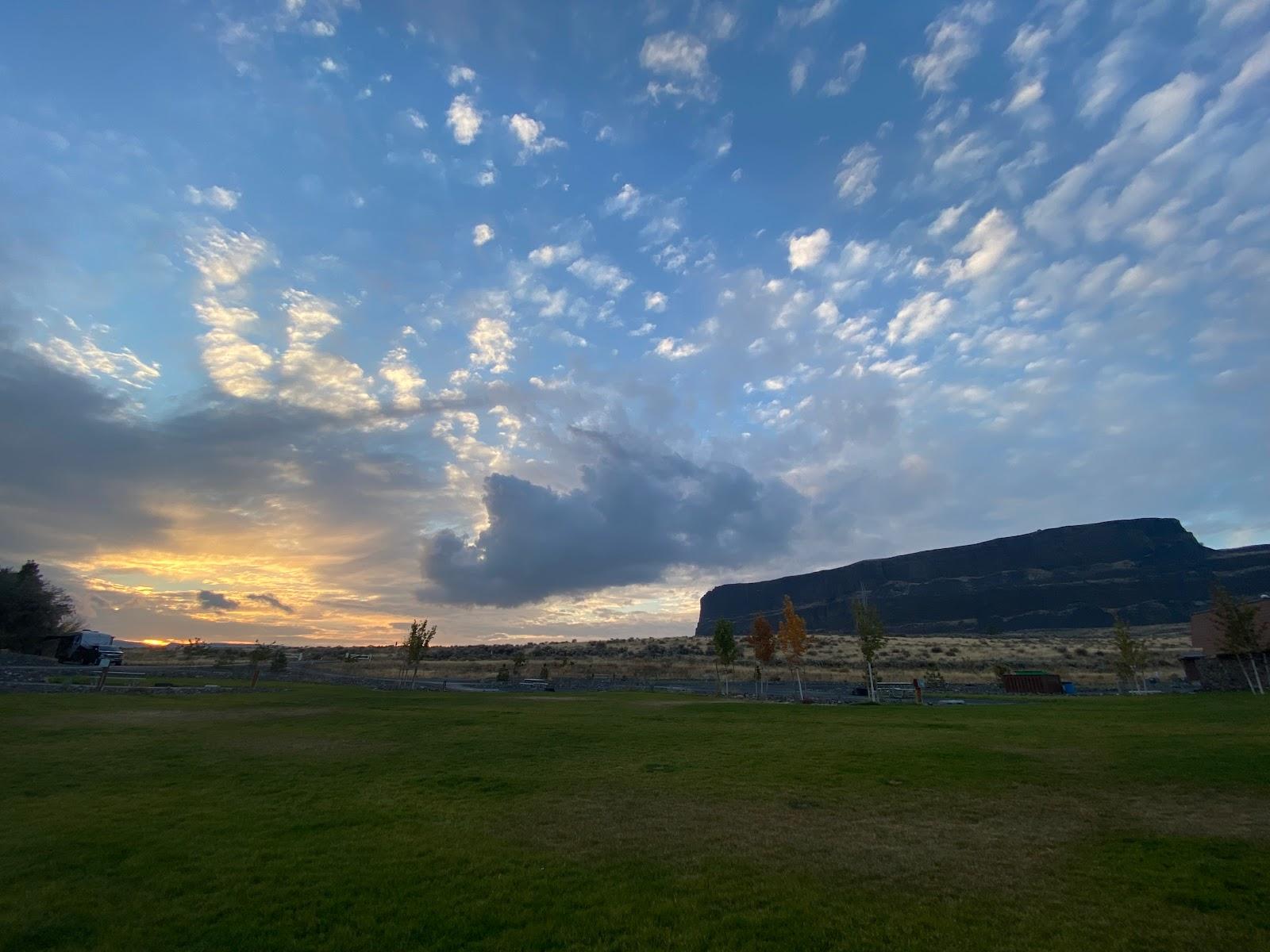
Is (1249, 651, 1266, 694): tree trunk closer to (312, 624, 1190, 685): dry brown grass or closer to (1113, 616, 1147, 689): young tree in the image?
(1113, 616, 1147, 689): young tree

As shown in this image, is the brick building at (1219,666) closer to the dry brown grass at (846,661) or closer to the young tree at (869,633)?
the dry brown grass at (846,661)

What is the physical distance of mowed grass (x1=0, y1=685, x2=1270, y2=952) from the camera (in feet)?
28.1

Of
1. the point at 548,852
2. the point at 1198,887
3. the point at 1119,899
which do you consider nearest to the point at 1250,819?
the point at 1198,887

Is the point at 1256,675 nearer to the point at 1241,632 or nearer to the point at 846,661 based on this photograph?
the point at 1241,632

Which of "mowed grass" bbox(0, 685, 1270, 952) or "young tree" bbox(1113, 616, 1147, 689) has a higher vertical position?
"young tree" bbox(1113, 616, 1147, 689)

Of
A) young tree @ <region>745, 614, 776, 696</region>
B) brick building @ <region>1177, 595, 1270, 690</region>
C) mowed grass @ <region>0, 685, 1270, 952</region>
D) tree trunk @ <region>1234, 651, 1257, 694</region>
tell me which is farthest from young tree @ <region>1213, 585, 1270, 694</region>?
young tree @ <region>745, 614, 776, 696</region>

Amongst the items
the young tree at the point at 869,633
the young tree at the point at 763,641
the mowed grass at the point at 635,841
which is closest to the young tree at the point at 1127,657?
the young tree at the point at 869,633

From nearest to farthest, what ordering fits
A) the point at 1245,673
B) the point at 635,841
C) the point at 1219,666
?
the point at 635,841 < the point at 1245,673 < the point at 1219,666

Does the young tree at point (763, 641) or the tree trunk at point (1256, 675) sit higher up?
the young tree at point (763, 641)

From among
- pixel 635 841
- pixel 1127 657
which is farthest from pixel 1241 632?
pixel 635 841

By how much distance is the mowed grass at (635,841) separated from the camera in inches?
337

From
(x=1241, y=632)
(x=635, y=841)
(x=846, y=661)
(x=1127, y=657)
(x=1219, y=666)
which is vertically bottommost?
(x=635, y=841)

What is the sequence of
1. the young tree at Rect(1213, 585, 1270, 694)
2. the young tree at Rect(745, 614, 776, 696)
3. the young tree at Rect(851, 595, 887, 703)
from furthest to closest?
the young tree at Rect(745, 614, 776, 696) → the young tree at Rect(851, 595, 887, 703) → the young tree at Rect(1213, 585, 1270, 694)

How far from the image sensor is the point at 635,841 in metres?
12.5
